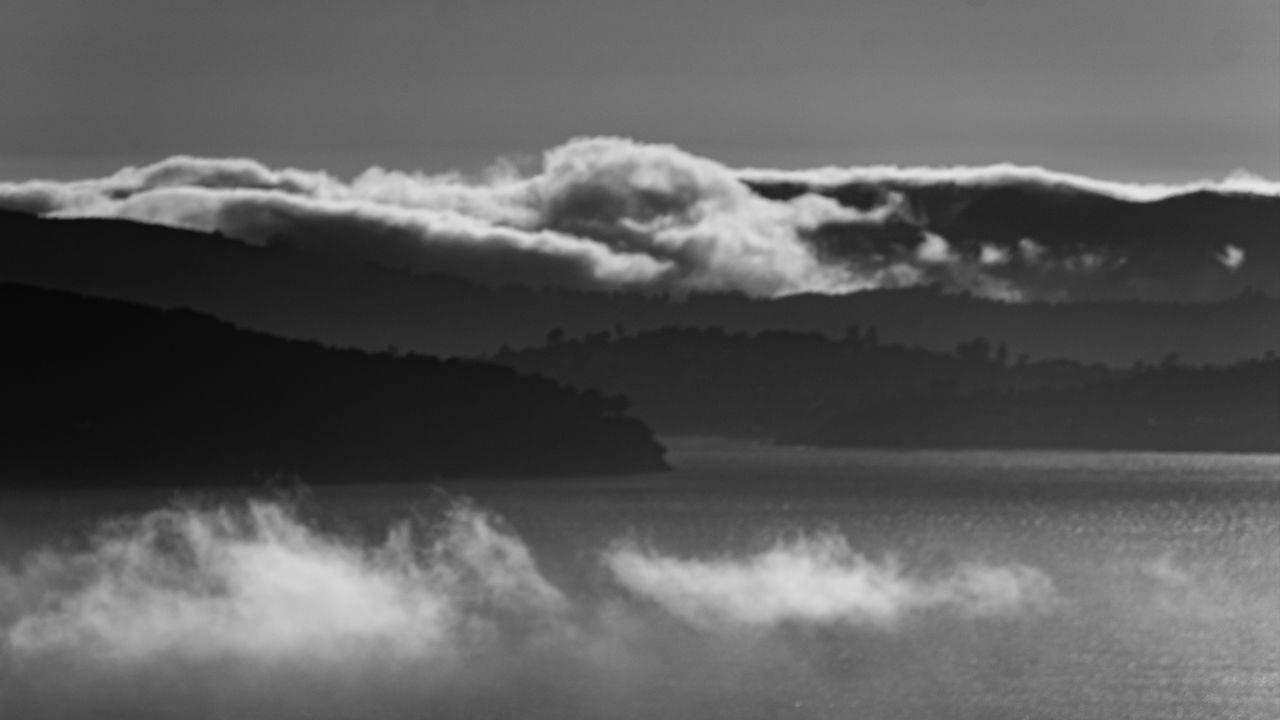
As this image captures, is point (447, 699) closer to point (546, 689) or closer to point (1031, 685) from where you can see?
point (546, 689)

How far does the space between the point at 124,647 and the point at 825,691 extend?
122ft

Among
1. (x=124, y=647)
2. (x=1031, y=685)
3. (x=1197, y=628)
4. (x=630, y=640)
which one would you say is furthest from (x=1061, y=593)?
(x=124, y=647)

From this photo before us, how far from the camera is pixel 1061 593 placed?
19512 centimetres

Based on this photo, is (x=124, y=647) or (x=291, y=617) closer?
(x=124, y=647)

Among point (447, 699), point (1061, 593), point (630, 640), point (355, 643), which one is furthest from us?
point (1061, 593)

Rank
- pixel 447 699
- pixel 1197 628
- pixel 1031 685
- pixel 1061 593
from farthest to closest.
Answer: pixel 1061 593, pixel 1197 628, pixel 1031 685, pixel 447 699

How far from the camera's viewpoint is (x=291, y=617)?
150125mm

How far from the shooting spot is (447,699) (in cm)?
11025

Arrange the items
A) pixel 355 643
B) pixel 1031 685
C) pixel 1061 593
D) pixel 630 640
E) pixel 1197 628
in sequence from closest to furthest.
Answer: pixel 1031 685 < pixel 355 643 < pixel 630 640 < pixel 1197 628 < pixel 1061 593

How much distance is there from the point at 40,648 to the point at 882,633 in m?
50.4

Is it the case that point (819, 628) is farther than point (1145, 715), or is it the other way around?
point (819, 628)

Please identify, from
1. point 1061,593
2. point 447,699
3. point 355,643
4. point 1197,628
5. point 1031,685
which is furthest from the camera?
point 1061,593

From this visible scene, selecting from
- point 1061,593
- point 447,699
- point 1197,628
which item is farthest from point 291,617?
point 1061,593

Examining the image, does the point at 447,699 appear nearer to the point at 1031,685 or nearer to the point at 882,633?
the point at 1031,685
